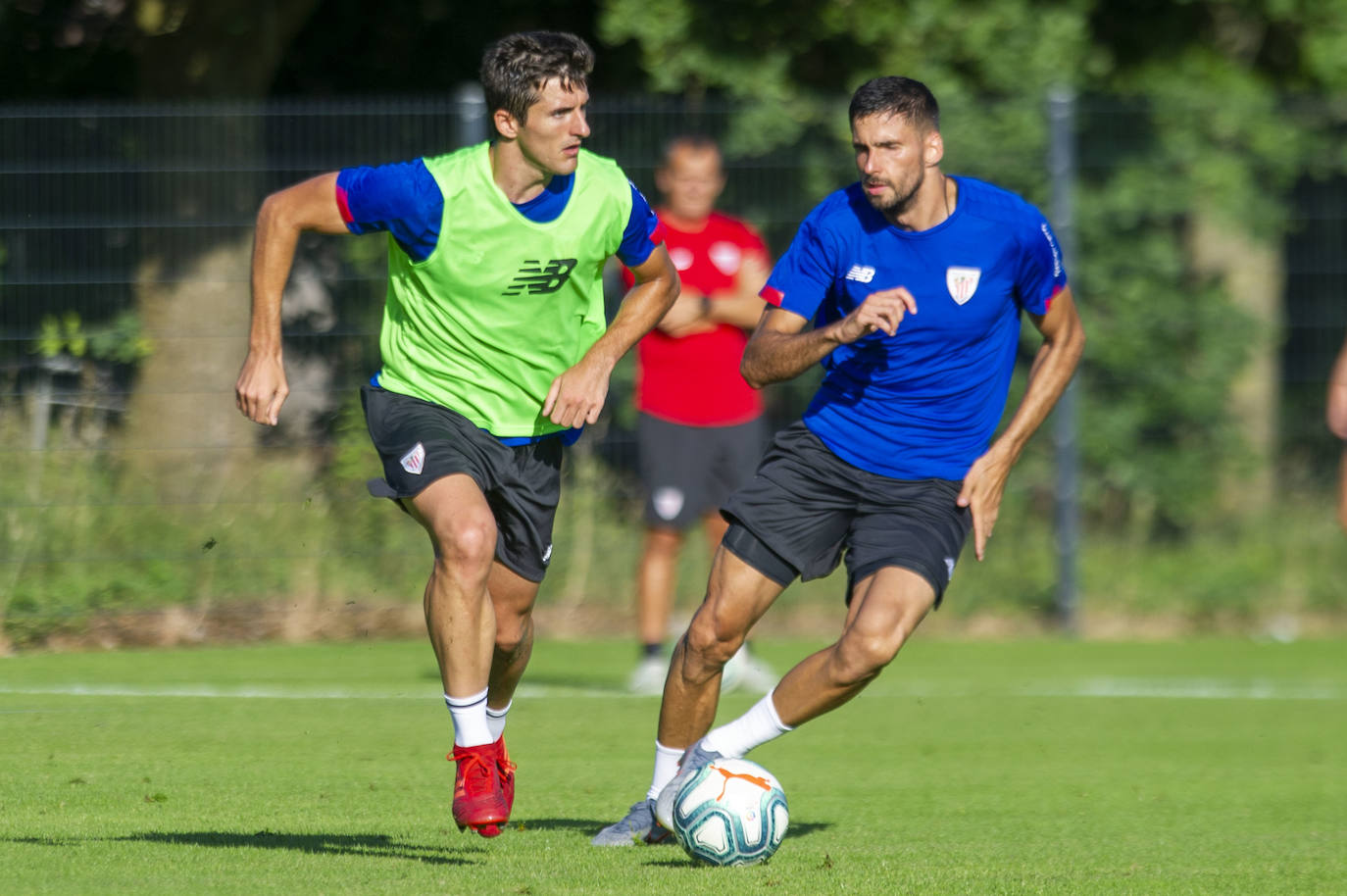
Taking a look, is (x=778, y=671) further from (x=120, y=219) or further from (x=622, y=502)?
(x=120, y=219)

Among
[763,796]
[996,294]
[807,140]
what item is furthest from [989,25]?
[763,796]

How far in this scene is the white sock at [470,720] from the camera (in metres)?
5.23

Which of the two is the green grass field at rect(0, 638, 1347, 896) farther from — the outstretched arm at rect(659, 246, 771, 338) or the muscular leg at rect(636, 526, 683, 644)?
the outstretched arm at rect(659, 246, 771, 338)

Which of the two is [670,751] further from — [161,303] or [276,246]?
[161,303]

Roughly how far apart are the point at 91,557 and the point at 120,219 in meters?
1.97

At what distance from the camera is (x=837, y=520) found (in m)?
5.88

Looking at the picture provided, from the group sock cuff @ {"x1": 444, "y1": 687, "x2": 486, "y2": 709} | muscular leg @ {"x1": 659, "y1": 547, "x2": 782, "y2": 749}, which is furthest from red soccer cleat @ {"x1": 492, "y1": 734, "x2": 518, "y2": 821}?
muscular leg @ {"x1": 659, "y1": 547, "x2": 782, "y2": 749}

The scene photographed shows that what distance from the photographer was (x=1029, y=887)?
4.93m

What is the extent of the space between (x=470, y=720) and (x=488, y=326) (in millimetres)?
1198

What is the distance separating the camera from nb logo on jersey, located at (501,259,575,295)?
222 inches

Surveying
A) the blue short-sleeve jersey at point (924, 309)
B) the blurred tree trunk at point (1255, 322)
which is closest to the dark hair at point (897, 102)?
the blue short-sleeve jersey at point (924, 309)

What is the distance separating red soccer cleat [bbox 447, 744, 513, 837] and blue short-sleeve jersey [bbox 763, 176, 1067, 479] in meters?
1.51

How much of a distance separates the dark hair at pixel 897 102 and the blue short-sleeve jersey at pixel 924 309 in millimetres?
339

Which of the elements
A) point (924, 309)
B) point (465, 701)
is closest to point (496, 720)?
point (465, 701)
